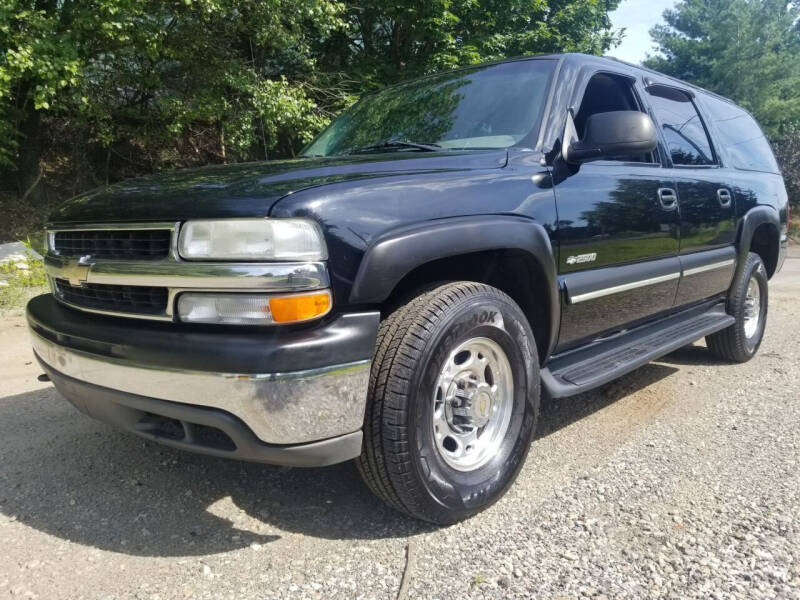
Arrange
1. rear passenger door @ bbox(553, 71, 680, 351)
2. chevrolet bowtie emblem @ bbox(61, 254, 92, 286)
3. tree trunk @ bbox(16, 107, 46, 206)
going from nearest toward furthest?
chevrolet bowtie emblem @ bbox(61, 254, 92, 286)
rear passenger door @ bbox(553, 71, 680, 351)
tree trunk @ bbox(16, 107, 46, 206)

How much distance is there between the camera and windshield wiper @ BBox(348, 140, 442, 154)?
2812 mm

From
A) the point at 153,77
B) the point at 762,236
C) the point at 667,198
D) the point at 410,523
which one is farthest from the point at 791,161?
the point at 410,523

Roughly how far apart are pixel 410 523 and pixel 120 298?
4.36 ft

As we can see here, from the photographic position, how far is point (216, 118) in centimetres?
1015

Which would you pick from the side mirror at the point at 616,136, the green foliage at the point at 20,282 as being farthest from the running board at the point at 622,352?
the green foliage at the point at 20,282

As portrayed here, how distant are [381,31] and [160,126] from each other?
5622 mm

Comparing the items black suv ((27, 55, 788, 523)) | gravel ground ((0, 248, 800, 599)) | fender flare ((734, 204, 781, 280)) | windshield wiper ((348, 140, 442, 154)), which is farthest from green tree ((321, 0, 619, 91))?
gravel ground ((0, 248, 800, 599))

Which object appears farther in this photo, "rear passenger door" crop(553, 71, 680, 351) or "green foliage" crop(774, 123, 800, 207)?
"green foliage" crop(774, 123, 800, 207)

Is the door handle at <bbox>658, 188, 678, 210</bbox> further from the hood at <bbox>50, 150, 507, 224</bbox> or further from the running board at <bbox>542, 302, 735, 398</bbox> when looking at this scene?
the hood at <bbox>50, 150, 507, 224</bbox>

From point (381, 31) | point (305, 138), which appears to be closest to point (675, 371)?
point (305, 138)

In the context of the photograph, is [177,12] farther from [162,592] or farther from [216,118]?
[162,592]

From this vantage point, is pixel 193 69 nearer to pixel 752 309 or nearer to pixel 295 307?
pixel 752 309

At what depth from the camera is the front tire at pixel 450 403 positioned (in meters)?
2.01

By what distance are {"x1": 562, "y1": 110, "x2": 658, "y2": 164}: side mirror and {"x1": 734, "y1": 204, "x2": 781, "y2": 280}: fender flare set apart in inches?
77.2
